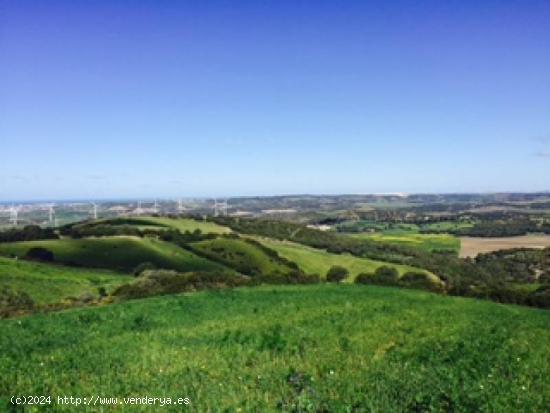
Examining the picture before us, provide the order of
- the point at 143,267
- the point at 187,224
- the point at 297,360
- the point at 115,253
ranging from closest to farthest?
the point at 297,360, the point at 143,267, the point at 115,253, the point at 187,224

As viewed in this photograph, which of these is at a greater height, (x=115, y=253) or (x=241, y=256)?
(x=115, y=253)

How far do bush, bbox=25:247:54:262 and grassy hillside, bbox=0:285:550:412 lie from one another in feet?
270

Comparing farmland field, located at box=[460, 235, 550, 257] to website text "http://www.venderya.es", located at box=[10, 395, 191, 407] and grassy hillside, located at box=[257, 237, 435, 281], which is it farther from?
website text "http://www.venderya.es", located at box=[10, 395, 191, 407]

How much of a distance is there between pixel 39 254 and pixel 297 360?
325 ft

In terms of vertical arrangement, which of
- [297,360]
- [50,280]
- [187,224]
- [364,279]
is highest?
[297,360]

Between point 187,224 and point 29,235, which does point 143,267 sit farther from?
point 187,224

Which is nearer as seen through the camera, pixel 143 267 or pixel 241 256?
pixel 143 267

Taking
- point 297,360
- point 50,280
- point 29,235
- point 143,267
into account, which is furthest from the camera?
point 29,235

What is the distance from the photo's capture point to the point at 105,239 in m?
122

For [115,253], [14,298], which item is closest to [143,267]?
[115,253]

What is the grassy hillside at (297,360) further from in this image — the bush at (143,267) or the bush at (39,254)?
the bush at (39,254)

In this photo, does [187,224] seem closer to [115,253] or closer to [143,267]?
[115,253]

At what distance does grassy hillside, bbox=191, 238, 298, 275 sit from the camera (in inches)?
4734

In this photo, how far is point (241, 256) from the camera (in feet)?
417
